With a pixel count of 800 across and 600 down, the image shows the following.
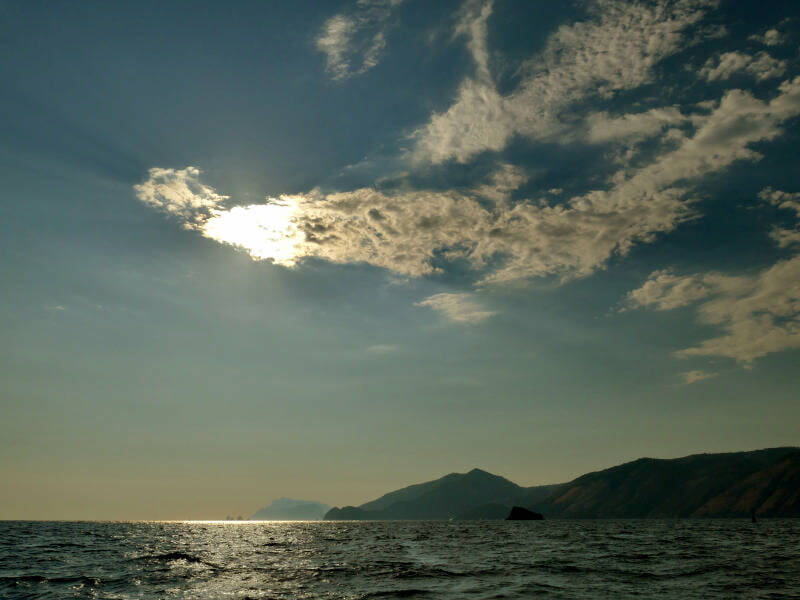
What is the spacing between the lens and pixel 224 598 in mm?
27016

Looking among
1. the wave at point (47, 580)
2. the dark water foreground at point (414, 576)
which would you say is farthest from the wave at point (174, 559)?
the wave at point (47, 580)

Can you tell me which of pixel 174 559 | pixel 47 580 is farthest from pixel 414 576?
pixel 174 559

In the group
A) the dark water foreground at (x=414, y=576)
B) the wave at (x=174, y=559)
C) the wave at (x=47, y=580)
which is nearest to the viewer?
the dark water foreground at (x=414, y=576)

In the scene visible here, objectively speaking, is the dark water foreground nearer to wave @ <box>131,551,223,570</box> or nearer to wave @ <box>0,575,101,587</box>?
wave @ <box>0,575,101,587</box>

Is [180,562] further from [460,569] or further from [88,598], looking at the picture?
[460,569]

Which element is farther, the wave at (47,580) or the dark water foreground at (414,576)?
the wave at (47,580)

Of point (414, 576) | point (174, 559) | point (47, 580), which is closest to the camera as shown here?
point (47, 580)

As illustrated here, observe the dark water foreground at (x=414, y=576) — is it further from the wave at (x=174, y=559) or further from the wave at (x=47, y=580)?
the wave at (x=174, y=559)

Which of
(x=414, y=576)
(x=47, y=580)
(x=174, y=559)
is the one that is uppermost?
(x=47, y=580)

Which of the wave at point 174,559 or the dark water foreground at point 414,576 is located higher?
the wave at point 174,559

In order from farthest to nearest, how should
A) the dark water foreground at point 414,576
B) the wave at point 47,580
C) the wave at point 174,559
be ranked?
the wave at point 174,559
the wave at point 47,580
the dark water foreground at point 414,576

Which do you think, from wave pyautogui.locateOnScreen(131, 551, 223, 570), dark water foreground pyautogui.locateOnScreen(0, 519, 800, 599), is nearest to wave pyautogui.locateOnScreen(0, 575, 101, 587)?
dark water foreground pyautogui.locateOnScreen(0, 519, 800, 599)

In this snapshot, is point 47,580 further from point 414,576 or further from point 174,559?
point 414,576

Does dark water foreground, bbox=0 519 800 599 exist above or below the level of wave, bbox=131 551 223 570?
below
